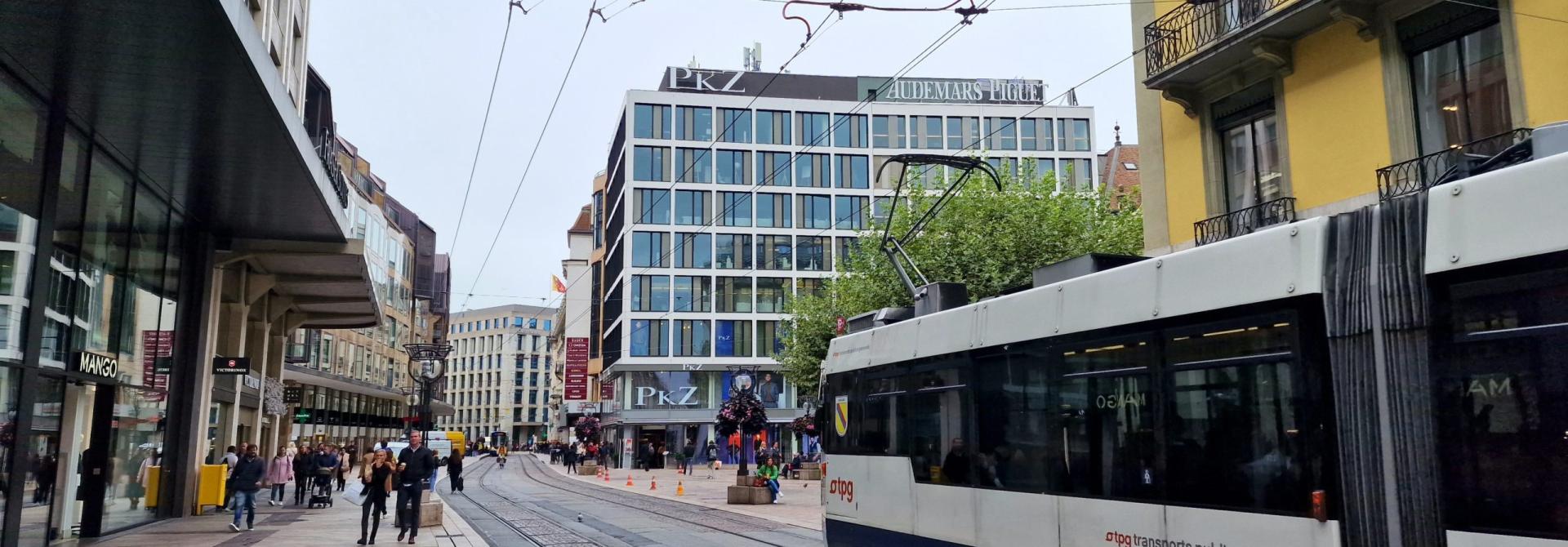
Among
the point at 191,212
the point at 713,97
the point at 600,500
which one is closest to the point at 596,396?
the point at 713,97

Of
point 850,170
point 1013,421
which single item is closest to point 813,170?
point 850,170

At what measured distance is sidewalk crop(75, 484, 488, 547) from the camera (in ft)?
54.7

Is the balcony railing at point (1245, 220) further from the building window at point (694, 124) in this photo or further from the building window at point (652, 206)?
the building window at point (694, 124)

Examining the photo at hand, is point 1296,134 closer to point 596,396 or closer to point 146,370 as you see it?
point 146,370

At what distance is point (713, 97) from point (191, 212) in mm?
49920

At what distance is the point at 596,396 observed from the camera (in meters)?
84.7

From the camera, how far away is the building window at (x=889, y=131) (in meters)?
70.1

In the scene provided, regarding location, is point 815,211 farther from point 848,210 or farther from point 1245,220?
point 1245,220

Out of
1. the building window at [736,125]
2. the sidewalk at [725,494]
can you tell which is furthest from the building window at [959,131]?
the sidewalk at [725,494]

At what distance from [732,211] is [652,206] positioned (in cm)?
493

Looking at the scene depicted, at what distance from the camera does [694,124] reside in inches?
2729

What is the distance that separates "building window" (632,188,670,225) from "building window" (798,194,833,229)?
8.32m

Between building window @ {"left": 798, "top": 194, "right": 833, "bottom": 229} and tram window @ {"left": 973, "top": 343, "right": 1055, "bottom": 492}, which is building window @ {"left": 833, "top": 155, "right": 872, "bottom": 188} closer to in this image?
building window @ {"left": 798, "top": 194, "right": 833, "bottom": 229}

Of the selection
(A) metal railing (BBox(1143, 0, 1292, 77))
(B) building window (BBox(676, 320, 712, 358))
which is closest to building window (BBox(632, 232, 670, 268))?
(B) building window (BBox(676, 320, 712, 358))
